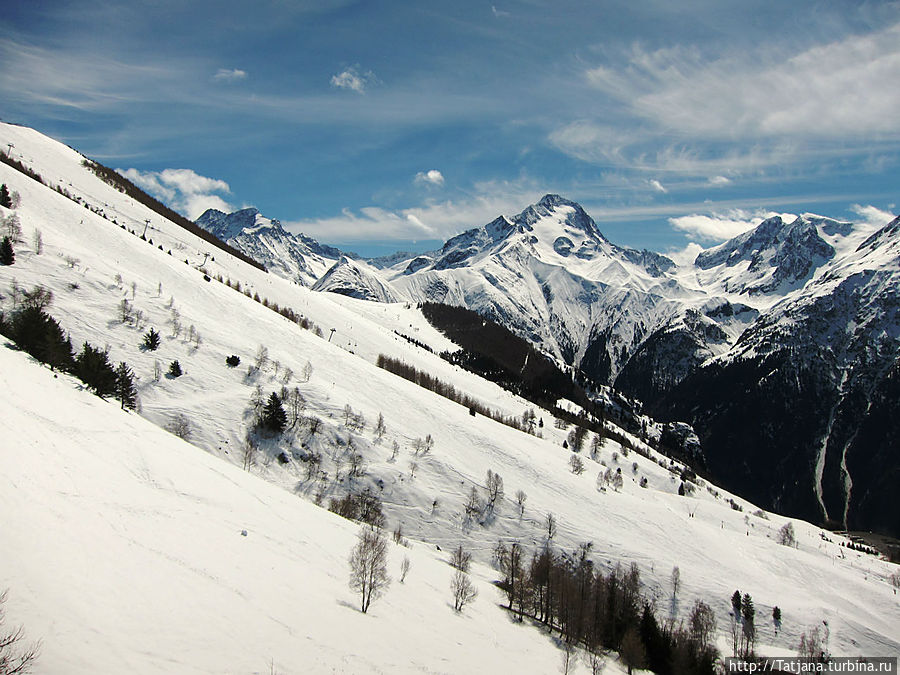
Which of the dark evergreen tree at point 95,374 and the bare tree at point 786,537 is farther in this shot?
the bare tree at point 786,537

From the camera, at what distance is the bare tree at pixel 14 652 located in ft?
52.3

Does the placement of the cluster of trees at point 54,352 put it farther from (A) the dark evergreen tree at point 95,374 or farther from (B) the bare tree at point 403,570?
(B) the bare tree at point 403,570

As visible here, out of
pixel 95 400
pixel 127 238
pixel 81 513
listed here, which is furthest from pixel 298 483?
pixel 127 238

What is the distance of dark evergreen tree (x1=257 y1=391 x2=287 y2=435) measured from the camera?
85250 mm

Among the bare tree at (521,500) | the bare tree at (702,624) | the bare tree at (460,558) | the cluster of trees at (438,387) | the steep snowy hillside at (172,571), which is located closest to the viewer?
the steep snowy hillside at (172,571)

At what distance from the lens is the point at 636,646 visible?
61.4 meters

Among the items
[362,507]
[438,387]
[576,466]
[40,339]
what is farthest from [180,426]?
[438,387]

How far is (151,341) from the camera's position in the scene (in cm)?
8725

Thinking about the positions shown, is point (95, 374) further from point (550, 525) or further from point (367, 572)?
point (550, 525)

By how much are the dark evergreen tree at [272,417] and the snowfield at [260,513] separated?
134 inches

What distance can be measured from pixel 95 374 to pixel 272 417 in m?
28.9

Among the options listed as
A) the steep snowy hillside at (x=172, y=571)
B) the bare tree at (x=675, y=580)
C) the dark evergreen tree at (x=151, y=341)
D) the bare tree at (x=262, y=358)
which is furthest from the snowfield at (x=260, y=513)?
the bare tree at (x=675, y=580)

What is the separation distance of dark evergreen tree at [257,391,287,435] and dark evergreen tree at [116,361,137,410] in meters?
20.1

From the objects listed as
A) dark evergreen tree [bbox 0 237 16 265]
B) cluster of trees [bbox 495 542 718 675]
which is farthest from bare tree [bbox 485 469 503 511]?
dark evergreen tree [bbox 0 237 16 265]
